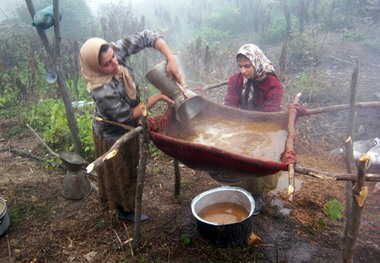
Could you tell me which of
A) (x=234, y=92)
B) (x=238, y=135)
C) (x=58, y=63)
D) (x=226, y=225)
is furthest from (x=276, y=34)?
(x=226, y=225)

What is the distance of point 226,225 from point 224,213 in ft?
1.35

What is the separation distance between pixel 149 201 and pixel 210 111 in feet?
4.55

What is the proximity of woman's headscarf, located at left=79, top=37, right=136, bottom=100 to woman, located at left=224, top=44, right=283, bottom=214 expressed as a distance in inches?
48.9

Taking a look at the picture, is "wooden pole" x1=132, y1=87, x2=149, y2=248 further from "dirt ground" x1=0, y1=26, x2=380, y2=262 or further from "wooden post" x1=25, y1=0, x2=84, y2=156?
"wooden post" x1=25, y1=0, x2=84, y2=156

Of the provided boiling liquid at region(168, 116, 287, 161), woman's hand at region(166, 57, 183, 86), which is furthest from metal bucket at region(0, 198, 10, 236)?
woman's hand at region(166, 57, 183, 86)

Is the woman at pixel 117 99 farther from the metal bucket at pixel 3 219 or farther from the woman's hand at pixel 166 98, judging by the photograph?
the metal bucket at pixel 3 219

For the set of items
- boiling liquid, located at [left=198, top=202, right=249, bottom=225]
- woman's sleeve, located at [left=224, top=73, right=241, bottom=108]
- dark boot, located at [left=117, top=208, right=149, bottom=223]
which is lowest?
dark boot, located at [left=117, top=208, right=149, bottom=223]

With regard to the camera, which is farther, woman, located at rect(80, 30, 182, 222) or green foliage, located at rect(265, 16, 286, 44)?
green foliage, located at rect(265, 16, 286, 44)

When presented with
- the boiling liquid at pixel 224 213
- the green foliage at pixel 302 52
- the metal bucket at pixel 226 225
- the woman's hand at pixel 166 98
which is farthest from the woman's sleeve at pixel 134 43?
the green foliage at pixel 302 52

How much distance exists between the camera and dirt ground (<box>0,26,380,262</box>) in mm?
3188

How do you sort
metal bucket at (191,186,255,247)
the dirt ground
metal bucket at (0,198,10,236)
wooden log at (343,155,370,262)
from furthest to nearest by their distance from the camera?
metal bucket at (0,198,10,236) → the dirt ground → metal bucket at (191,186,255,247) → wooden log at (343,155,370,262)

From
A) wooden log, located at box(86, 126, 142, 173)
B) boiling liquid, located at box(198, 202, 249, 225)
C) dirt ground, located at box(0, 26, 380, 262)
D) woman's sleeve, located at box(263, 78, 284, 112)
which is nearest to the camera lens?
wooden log, located at box(86, 126, 142, 173)

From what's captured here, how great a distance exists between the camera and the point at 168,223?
3650mm

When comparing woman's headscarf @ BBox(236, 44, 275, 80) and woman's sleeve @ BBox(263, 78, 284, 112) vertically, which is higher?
woman's headscarf @ BBox(236, 44, 275, 80)
